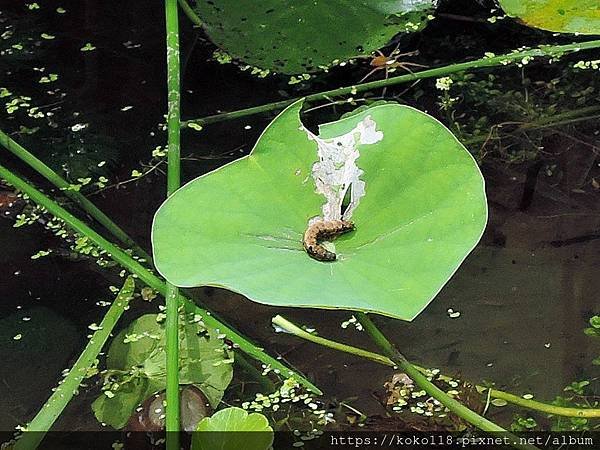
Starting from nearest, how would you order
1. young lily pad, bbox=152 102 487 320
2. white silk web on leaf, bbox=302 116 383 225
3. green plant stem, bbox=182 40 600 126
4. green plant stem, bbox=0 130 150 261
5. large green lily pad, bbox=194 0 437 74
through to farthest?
young lily pad, bbox=152 102 487 320
white silk web on leaf, bbox=302 116 383 225
green plant stem, bbox=0 130 150 261
green plant stem, bbox=182 40 600 126
large green lily pad, bbox=194 0 437 74

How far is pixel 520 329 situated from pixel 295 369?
315 millimetres

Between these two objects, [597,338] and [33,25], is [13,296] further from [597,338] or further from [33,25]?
[597,338]

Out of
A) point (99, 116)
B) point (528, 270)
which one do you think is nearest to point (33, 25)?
point (99, 116)

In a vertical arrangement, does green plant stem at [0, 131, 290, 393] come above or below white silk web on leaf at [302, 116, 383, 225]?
below

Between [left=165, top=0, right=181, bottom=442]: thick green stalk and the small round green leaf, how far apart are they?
0.11ft

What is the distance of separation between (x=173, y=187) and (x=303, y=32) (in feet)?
1.66

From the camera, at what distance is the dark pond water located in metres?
1.01

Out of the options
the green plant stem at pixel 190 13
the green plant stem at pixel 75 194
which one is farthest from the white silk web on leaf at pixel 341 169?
the green plant stem at pixel 190 13

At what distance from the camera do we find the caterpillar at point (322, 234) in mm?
760

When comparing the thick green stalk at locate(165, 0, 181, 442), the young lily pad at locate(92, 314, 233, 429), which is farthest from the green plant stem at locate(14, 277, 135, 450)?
the thick green stalk at locate(165, 0, 181, 442)

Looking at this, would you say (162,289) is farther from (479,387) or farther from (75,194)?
(479,387)

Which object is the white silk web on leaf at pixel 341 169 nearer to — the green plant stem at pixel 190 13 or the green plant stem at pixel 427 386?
the green plant stem at pixel 427 386

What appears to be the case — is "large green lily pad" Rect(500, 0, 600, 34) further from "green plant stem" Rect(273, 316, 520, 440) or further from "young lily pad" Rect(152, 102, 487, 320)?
"green plant stem" Rect(273, 316, 520, 440)

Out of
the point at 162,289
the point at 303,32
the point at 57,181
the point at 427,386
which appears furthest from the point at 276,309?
the point at 303,32
